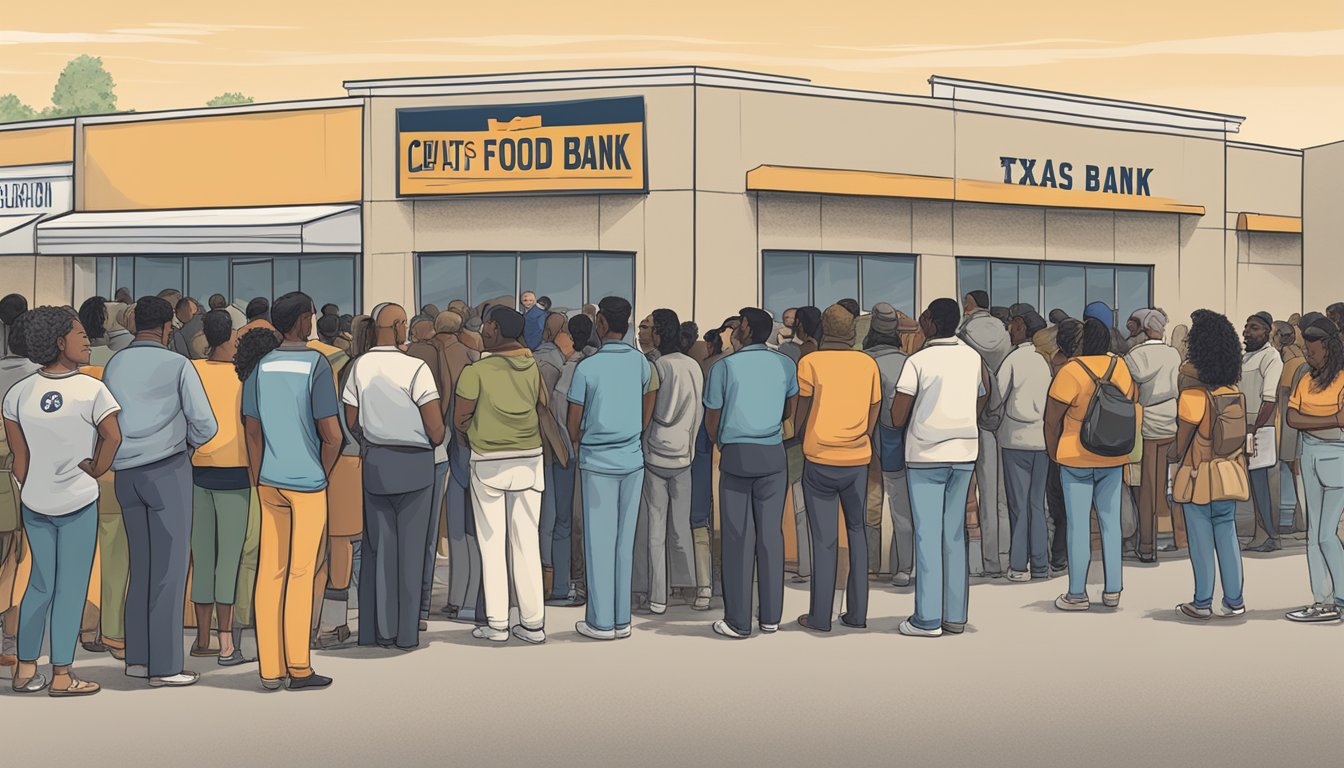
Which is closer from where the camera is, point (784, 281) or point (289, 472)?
point (289, 472)

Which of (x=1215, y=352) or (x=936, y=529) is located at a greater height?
(x=1215, y=352)

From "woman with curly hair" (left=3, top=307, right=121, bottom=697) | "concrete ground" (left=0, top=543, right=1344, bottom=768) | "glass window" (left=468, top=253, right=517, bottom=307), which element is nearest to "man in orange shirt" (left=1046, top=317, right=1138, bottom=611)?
"concrete ground" (left=0, top=543, right=1344, bottom=768)

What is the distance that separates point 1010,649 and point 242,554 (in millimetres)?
4527

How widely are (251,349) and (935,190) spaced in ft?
57.2

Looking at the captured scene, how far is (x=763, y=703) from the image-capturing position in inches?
276

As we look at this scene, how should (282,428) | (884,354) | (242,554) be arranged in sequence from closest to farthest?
(282,428)
(242,554)
(884,354)

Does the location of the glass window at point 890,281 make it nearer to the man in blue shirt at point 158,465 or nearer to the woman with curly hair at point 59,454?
the man in blue shirt at point 158,465

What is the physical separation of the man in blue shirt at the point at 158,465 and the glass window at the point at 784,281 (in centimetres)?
1562

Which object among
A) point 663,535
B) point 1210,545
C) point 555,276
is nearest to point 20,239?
Result: point 555,276

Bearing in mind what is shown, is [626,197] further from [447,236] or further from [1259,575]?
[1259,575]

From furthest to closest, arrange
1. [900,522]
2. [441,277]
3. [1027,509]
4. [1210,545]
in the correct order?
1. [441,277]
2. [1027,509]
3. [900,522]
4. [1210,545]

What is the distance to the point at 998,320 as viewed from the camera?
1070 centimetres

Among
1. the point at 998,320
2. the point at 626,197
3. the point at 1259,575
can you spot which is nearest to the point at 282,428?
the point at 998,320

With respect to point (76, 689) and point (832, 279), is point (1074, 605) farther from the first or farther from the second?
point (832, 279)
